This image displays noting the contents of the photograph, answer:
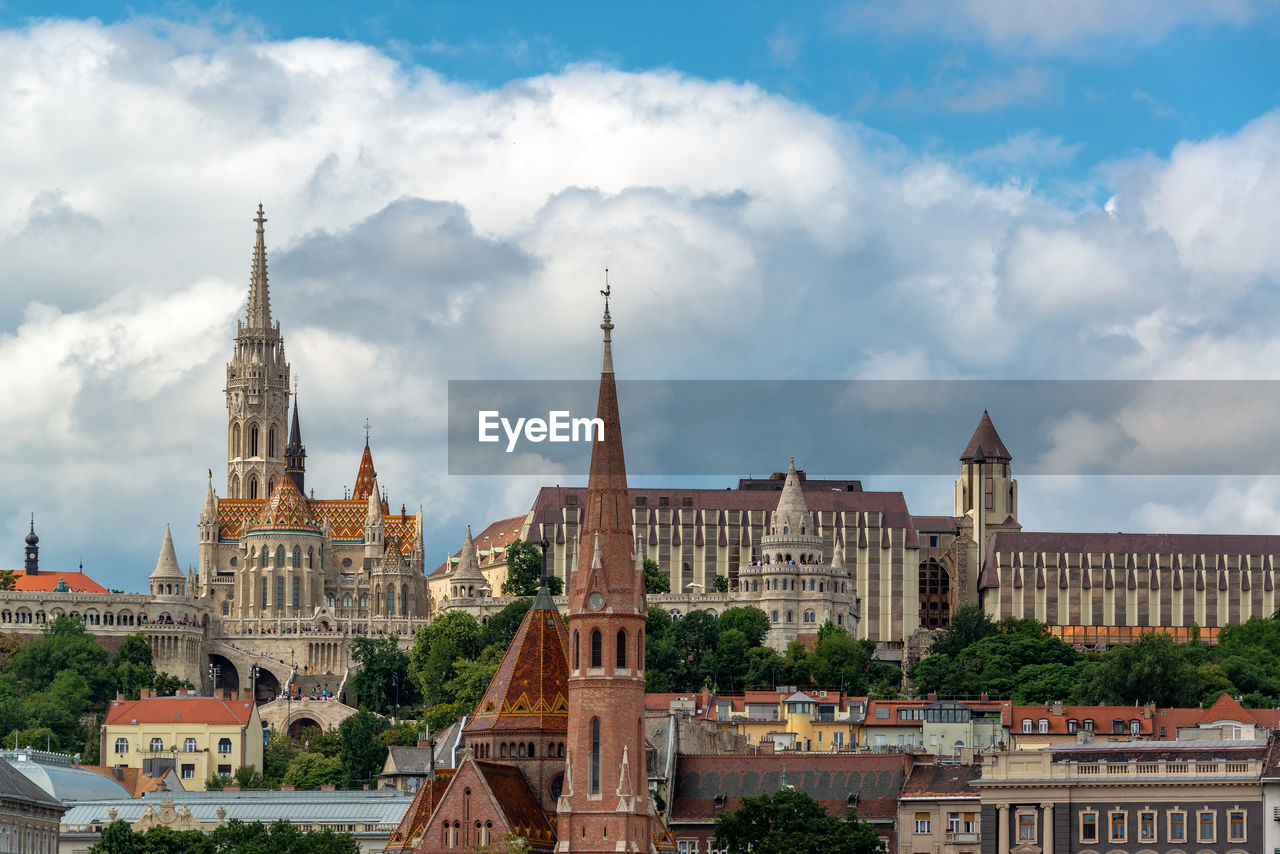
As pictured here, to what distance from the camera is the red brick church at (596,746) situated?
358 feet

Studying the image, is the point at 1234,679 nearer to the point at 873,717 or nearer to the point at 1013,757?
the point at 873,717

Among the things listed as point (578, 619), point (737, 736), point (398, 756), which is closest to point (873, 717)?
point (737, 736)

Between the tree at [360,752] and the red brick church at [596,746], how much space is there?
5774 cm

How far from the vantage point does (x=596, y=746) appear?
10944 cm

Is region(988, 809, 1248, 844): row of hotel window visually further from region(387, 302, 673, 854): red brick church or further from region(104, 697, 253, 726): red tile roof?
region(104, 697, 253, 726): red tile roof

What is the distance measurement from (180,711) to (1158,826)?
89112mm

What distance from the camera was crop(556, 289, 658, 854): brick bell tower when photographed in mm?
108812

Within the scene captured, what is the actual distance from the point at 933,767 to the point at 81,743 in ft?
261

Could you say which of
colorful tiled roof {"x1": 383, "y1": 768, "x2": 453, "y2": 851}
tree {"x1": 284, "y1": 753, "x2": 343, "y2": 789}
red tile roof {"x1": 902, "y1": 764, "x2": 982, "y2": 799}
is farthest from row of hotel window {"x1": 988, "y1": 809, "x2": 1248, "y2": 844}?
tree {"x1": 284, "y1": 753, "x2": 343, "y2": 789}

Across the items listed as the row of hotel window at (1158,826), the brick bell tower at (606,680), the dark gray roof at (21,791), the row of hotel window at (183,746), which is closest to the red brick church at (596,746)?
the brick bell tower at (606,680)

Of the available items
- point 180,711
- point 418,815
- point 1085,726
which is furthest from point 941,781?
point 180,711

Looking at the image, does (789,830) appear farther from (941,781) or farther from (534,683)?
(941,781)

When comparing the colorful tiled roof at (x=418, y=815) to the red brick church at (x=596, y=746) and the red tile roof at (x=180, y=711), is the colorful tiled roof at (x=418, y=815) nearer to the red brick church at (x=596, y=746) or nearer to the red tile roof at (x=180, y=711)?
the red brick church at (x=596, y=746)

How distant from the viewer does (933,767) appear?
136875 millimetres
